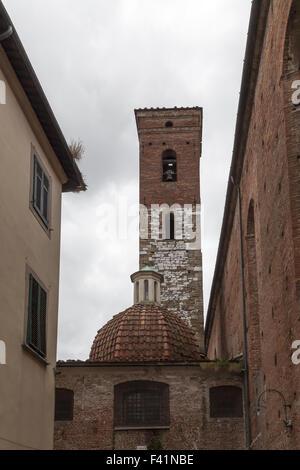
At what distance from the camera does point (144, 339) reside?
22547mm

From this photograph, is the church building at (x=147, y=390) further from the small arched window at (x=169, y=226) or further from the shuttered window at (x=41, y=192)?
the shuttered window at (x=41, y=192)

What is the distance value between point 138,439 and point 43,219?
35.2 feet

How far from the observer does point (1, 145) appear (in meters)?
9.03

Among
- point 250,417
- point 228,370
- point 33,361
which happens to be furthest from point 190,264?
point 33,361

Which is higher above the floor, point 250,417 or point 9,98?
point 9,98

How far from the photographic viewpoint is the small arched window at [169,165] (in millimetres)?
32344

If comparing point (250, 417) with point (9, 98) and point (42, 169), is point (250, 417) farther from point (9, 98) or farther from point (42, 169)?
point (9, 98)

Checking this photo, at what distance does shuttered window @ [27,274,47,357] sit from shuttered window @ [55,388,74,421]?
10.0m

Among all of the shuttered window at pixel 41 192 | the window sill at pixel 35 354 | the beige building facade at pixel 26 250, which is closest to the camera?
the beige building facade at pixel 26 250

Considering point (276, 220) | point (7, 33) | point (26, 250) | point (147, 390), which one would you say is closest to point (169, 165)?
point (147, 390)

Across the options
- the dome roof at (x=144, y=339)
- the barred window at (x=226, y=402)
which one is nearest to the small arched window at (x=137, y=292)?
the dome roof at (x=144, y=339)

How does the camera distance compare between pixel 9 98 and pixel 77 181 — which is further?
pixel 77 181

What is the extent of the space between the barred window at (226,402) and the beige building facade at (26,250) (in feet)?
31.9

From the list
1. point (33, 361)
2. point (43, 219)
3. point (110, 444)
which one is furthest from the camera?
point (110, 444)
